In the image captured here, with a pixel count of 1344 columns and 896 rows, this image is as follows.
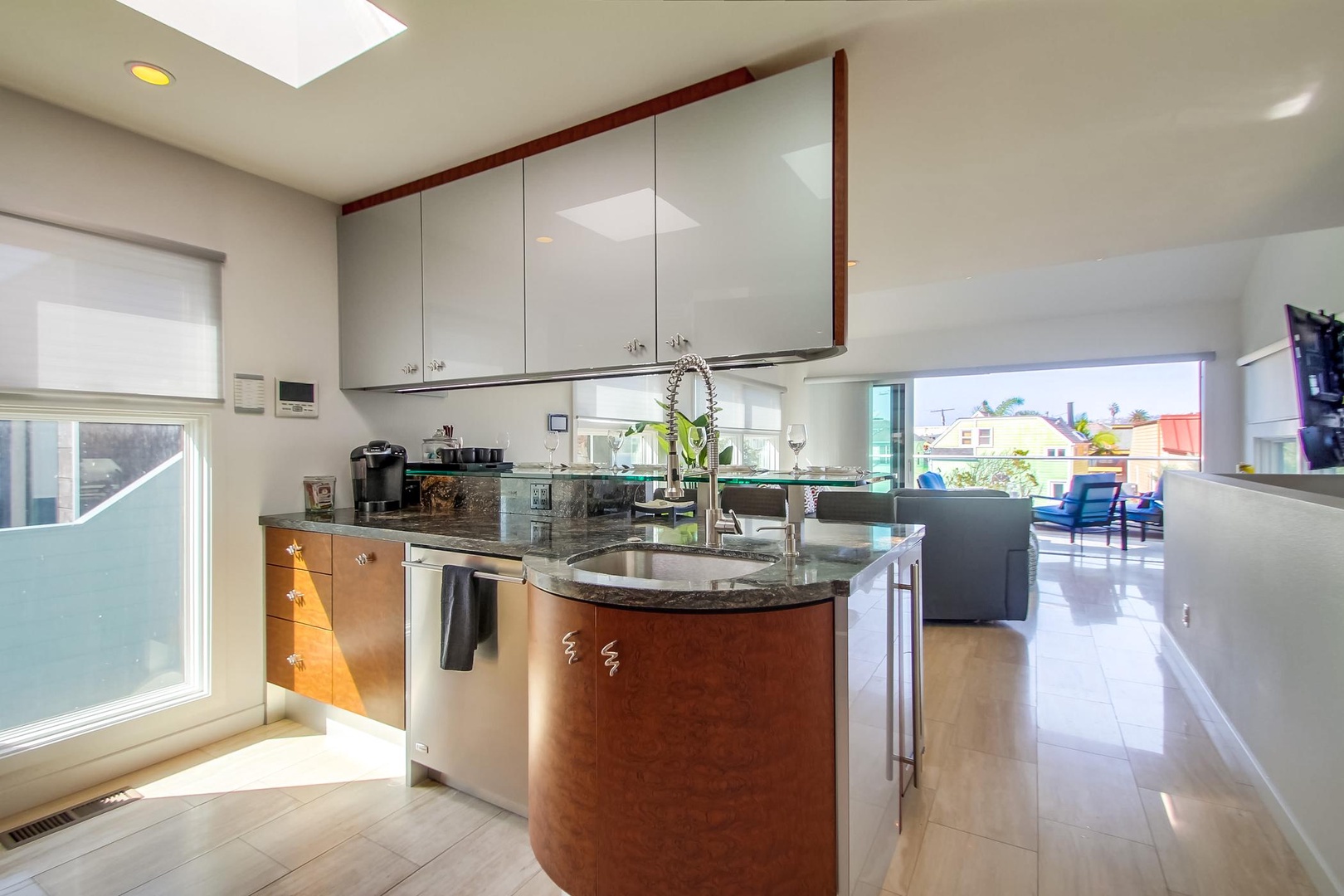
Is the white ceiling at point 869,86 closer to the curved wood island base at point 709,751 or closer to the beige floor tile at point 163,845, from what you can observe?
the curved wood island base at point 709,751

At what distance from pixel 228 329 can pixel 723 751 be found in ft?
8.58

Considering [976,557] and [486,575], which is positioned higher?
[486,575]

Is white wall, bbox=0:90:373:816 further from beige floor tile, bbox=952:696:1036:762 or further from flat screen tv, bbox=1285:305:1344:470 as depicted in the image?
flat screen tv, bbox=1285:305:1344:470

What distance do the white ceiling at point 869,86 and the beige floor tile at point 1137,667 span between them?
2422mm

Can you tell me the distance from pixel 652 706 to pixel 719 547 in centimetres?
54

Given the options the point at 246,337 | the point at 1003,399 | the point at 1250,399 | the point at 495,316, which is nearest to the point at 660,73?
the point at 495,316

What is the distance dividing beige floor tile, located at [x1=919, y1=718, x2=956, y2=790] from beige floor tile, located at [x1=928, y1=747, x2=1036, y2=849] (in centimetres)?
2

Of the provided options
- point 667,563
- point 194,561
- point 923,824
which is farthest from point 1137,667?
point 194,561

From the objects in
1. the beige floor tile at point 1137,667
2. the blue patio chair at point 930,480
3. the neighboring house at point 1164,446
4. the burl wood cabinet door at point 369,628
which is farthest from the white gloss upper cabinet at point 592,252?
the neighboring house at point 1164,446

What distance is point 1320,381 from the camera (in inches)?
123

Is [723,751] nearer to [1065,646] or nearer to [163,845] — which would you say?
[163,845]

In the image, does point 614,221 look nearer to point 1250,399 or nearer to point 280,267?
point 280,267

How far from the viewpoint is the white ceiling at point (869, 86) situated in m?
1.61

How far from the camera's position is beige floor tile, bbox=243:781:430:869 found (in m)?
1.77
